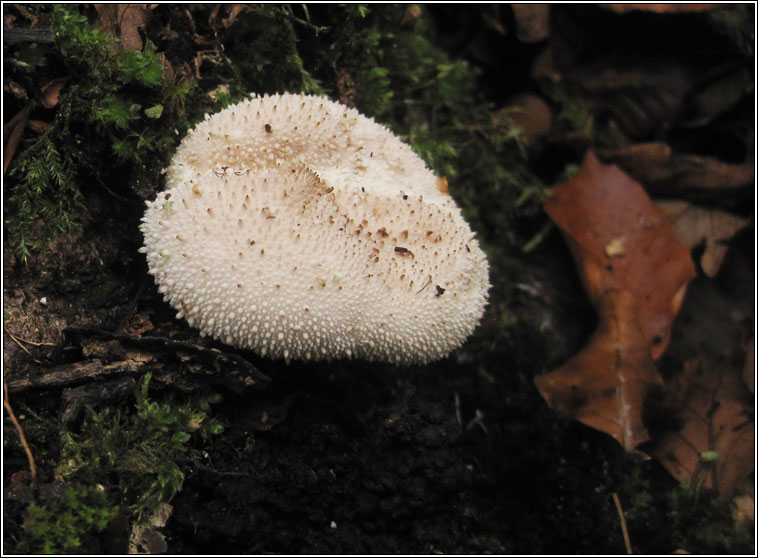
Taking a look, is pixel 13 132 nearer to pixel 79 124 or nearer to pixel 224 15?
pixel 79 124

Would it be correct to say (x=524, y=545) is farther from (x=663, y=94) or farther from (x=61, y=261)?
(x=663, y=94)

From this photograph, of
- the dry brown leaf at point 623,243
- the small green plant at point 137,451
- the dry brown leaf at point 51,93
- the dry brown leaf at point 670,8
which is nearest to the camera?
the small green plant at point 137,451

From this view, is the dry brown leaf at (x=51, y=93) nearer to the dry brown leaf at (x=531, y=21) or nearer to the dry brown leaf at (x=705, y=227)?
the dry brown leaf at (x=531, y=21)

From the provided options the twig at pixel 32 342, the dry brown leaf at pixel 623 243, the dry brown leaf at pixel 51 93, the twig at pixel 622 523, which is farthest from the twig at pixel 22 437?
the dry brown leaf at pixel 623 243

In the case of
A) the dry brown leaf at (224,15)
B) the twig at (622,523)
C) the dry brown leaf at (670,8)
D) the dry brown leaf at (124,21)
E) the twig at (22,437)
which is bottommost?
the twig at (622,523)

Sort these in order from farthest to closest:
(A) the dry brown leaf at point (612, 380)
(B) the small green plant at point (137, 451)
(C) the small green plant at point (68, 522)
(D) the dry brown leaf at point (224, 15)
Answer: (A) the dry brown leaf at point (612, 380) < (D) the dry brown leaf at point (224, 15) < (B) the small green plant at point (137, 451) < (C) the small green plant at point (68, 522)

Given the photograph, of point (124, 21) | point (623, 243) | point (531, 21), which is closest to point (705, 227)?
point (623, 243)
